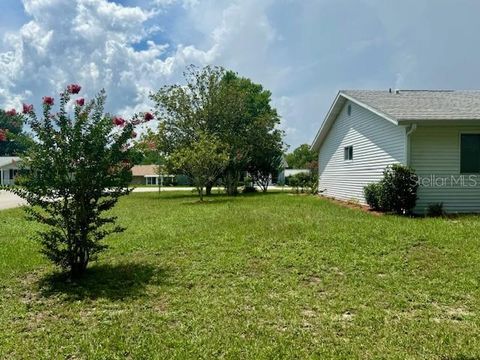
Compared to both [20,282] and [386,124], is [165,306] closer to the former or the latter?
[20,282]

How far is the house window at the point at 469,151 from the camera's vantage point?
487 inches

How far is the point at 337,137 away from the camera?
1892cm

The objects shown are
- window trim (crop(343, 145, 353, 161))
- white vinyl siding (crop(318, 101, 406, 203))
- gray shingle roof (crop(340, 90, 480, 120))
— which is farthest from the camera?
window trim (crop(343, 145, 353, 161))

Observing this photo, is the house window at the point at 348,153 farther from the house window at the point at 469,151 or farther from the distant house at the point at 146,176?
the distant house at the point at 146,176

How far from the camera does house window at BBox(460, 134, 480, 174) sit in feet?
40.5

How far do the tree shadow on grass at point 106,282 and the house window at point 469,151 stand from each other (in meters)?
10.1

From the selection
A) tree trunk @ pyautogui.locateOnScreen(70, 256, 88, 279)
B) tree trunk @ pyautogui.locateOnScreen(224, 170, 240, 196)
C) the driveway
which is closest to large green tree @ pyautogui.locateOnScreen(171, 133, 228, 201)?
tree trunk @ pyautogui.locateOnScreen(224, 170, 240, 196)

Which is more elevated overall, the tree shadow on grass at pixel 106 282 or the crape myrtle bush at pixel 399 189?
the crape myrtle bush at pixel 399 189

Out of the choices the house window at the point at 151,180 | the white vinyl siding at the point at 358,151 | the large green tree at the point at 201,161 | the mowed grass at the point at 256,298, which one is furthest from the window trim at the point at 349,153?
the house window at the point at 151,180

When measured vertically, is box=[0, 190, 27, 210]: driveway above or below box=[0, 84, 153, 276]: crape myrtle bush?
below

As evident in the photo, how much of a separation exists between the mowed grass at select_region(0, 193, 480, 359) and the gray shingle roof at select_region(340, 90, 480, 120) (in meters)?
4.21

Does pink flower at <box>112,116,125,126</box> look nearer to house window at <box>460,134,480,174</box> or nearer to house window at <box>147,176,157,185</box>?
house window at <box>460,134,480,174</box>

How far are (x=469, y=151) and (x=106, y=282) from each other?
1111cm

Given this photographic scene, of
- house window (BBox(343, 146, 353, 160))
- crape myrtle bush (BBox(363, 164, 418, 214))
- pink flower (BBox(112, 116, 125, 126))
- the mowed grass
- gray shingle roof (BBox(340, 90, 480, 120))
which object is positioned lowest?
→ the mowed grass
